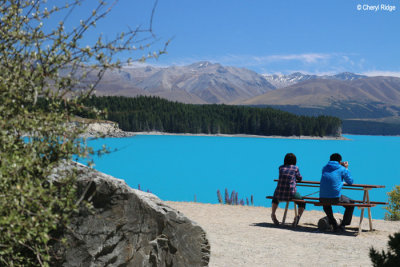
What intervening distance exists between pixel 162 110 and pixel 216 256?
161 meters

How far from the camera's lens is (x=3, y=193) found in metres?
4.10

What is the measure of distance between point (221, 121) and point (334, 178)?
16277 centimetres

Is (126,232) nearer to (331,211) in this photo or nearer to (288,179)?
(288,179)

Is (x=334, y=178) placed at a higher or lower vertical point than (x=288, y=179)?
higher

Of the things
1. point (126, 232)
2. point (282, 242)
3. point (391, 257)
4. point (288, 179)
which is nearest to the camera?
point (391, 257)

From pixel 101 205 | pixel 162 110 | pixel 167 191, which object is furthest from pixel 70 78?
pixel 162 110

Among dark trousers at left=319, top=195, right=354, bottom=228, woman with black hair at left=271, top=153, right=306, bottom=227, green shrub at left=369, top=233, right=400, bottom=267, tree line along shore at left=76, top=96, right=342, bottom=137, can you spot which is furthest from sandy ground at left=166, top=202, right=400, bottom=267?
tree line along shore at left=76, top=96, right=342, bottom=137

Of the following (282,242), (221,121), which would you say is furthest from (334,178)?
(221,121)

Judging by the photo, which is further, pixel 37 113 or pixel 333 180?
pixel 333 180

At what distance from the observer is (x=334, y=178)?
37.8 feet

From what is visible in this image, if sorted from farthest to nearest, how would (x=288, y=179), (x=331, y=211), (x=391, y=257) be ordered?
(x=288, y=179) → (x=331, y=211) → (x=391, y=257)

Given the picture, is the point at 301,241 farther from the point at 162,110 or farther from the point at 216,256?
the point at 162,110

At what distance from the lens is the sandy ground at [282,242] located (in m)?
9.09

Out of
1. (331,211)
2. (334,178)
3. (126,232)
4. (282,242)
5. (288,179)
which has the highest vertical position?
(334,178)
